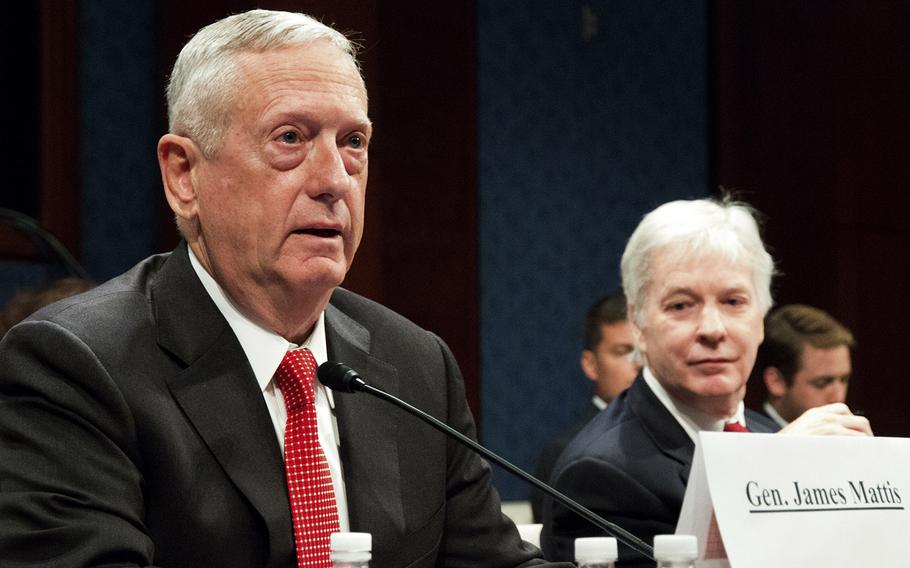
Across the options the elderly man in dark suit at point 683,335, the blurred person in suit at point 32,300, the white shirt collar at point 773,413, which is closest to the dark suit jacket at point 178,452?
the elderly man in dark suit at point 683,335

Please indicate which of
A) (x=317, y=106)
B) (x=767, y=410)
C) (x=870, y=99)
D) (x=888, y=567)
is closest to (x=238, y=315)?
(x=317, y=106)

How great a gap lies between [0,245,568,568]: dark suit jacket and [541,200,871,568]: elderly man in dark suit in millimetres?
649

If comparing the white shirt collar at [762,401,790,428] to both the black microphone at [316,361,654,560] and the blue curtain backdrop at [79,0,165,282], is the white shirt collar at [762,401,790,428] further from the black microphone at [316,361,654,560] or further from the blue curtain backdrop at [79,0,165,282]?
the black microphone at [316,361,654,560]

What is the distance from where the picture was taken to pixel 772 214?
6.07 meters

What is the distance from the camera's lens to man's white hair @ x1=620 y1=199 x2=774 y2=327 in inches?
112

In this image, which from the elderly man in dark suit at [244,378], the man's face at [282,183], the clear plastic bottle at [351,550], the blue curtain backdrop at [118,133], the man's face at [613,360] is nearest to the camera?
the clear plastic bottle at [351,550]

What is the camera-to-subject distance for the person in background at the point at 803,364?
4852 mm

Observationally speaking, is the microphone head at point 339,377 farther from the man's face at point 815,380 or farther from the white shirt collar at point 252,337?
the man's face at point 815,380

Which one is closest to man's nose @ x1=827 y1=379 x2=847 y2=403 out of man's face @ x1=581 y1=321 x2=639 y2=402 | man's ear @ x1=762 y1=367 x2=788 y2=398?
man's ear @ x1=762 y1=367 x2=788 y2=398

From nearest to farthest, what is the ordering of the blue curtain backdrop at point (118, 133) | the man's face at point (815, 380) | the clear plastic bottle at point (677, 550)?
the clear plastic bottle at point (677, 550) → the blue curtain backdrop at point (118, 133) → the man's face at point (815, 380)

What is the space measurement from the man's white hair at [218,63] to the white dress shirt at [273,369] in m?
0.20

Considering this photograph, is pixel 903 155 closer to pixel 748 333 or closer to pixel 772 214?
pixel 772 214

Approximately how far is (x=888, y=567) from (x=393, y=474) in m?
0.73

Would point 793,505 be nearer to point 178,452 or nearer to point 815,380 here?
point 178,452
